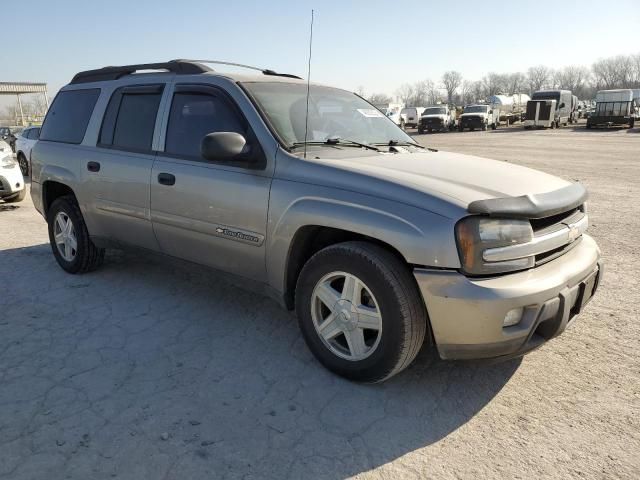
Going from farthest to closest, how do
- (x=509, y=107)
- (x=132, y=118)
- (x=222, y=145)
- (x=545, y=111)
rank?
(x=509, y=107) < (x=545, y=111) < (x=132, y=118) < (x=222, y=145)

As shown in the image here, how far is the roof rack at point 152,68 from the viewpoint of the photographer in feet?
12.6

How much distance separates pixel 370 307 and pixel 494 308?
2.31 feet

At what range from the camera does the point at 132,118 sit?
4.10 m

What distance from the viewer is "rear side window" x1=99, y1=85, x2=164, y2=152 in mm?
3897

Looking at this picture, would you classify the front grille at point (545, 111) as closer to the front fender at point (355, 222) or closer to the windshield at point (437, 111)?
the windshield at point (437, 111)

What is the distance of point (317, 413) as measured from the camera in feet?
8.64

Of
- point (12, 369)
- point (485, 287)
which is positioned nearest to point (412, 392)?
point (485, 287)

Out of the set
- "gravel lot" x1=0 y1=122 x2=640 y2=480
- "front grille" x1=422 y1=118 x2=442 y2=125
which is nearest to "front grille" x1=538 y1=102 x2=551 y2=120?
"front grille" x1=422 y1=118 x2=442 y2=125

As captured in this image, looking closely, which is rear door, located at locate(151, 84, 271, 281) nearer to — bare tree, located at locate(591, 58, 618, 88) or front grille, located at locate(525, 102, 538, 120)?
front grille, located at locate(525, 102, 538, 120)

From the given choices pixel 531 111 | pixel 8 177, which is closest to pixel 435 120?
pixel 531 111

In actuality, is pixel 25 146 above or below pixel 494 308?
above

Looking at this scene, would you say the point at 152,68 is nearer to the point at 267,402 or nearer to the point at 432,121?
the point at 267,402

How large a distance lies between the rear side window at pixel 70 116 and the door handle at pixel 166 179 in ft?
4.49

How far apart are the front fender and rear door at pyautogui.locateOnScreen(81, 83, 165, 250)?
132 cm
